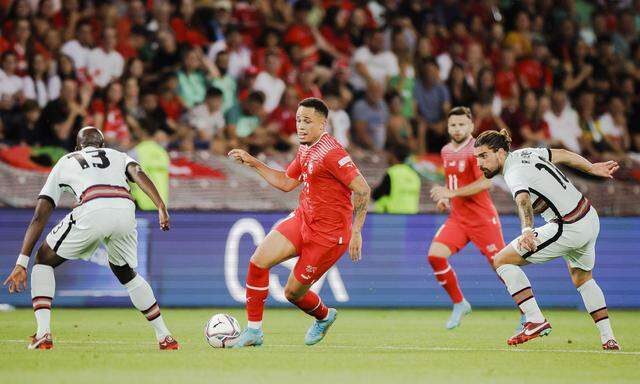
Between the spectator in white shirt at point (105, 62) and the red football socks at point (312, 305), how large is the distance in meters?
8.78

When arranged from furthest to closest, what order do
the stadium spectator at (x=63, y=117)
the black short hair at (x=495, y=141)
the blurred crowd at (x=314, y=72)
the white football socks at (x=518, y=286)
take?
the blurred crowd at (x=314, y=72), the stadium spectator at (x=63, y=117), the white football socks at (x=518, y=286), the black short hair at (x=495, y=141)

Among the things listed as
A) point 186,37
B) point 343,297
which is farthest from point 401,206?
point 186,37

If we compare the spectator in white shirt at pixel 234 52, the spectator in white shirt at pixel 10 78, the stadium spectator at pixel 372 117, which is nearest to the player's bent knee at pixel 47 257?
the spectator in white shirt at pixel 10 78

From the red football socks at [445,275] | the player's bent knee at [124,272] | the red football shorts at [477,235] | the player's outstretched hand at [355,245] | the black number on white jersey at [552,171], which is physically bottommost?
the red football socks at [445,275]

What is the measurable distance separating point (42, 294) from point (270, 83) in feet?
31.9

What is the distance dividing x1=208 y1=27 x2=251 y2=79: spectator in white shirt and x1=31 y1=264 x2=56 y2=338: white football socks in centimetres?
957

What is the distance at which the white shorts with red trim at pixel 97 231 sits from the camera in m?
10.5

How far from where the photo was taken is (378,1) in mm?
22438

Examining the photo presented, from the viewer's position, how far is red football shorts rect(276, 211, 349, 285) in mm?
10977

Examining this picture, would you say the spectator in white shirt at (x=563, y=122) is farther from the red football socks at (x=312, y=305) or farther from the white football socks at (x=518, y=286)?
the red football socks at (x=312, y=305)

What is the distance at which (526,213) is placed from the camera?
1068 centimetres

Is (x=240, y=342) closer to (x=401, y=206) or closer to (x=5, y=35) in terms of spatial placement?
(x=401, y=206)

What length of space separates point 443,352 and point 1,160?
816 centimetres

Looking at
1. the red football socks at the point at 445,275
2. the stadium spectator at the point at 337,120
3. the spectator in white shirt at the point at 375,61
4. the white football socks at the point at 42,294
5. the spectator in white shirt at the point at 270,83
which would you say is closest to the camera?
the white football socks at the point at 42,294
